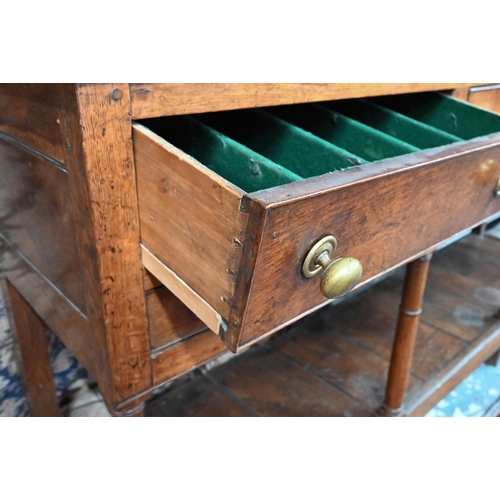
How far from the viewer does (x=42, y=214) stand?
705mm

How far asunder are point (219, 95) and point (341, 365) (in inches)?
38.5

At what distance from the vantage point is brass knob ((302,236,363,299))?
0.50 metres

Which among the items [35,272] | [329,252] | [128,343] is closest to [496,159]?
[329,252]

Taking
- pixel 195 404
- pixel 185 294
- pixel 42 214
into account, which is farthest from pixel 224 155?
pixel 195 404

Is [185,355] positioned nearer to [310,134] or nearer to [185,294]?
[185,294]

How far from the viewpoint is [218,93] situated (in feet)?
1.97

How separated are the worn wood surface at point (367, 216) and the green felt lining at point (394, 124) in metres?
0.11

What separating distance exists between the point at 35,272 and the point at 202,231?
1.52ft

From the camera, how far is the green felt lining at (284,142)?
25.5 inches

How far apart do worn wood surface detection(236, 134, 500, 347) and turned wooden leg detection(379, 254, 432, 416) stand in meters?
0.22

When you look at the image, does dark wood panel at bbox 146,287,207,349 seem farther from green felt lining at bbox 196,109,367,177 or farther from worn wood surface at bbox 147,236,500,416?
worn wood surface at bbox 147,236,500,416

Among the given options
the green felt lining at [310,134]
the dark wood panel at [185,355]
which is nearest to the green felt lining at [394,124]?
the green felt lining at [310,134]

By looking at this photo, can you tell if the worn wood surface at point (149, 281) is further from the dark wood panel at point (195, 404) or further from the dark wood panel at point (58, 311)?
the dark wood panel at point (195, 404)
